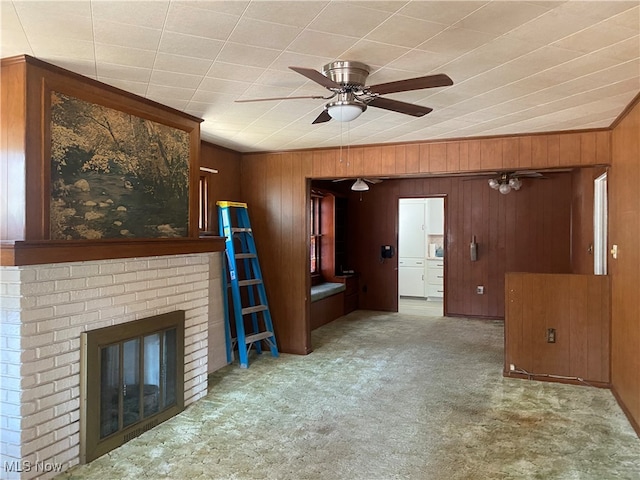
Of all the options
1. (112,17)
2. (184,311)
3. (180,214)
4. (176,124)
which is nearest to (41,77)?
(112,17)

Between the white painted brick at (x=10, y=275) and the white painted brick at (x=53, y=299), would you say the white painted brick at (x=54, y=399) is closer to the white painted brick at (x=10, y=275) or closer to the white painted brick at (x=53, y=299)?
the white painted brick at (x=53, y=299)

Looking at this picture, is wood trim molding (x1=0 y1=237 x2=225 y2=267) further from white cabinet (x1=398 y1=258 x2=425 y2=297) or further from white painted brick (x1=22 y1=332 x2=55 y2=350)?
white cabinet (x1=398 y1=258 x2=425 y2=297)

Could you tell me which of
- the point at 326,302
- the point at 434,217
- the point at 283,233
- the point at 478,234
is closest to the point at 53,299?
the point at 283,233

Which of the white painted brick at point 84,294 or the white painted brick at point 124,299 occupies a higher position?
the white painted brick at point 84,294

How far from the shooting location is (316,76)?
2.28 m

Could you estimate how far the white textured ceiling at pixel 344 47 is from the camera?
198 cm

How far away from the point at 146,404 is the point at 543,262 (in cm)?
651

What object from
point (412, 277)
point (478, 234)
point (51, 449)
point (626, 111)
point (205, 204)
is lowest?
point (51, 449)

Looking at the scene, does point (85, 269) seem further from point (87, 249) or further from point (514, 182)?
point (514, 182)

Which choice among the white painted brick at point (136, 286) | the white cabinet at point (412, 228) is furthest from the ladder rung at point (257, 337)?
the white cabinet at point (412, 228)

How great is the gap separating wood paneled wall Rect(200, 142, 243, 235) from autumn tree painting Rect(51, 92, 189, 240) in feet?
3.71

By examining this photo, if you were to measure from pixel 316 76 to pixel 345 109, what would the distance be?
36 cm

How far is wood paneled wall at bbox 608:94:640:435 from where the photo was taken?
10.8 ft

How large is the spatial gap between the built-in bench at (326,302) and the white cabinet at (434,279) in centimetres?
264
